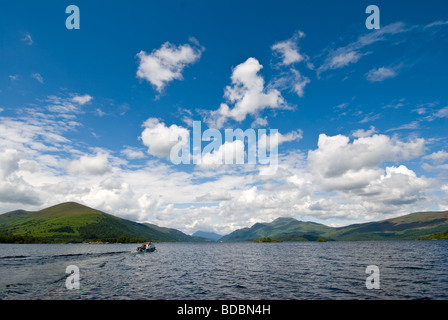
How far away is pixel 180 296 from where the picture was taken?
4038 cm

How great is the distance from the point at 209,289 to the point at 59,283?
29.6m
